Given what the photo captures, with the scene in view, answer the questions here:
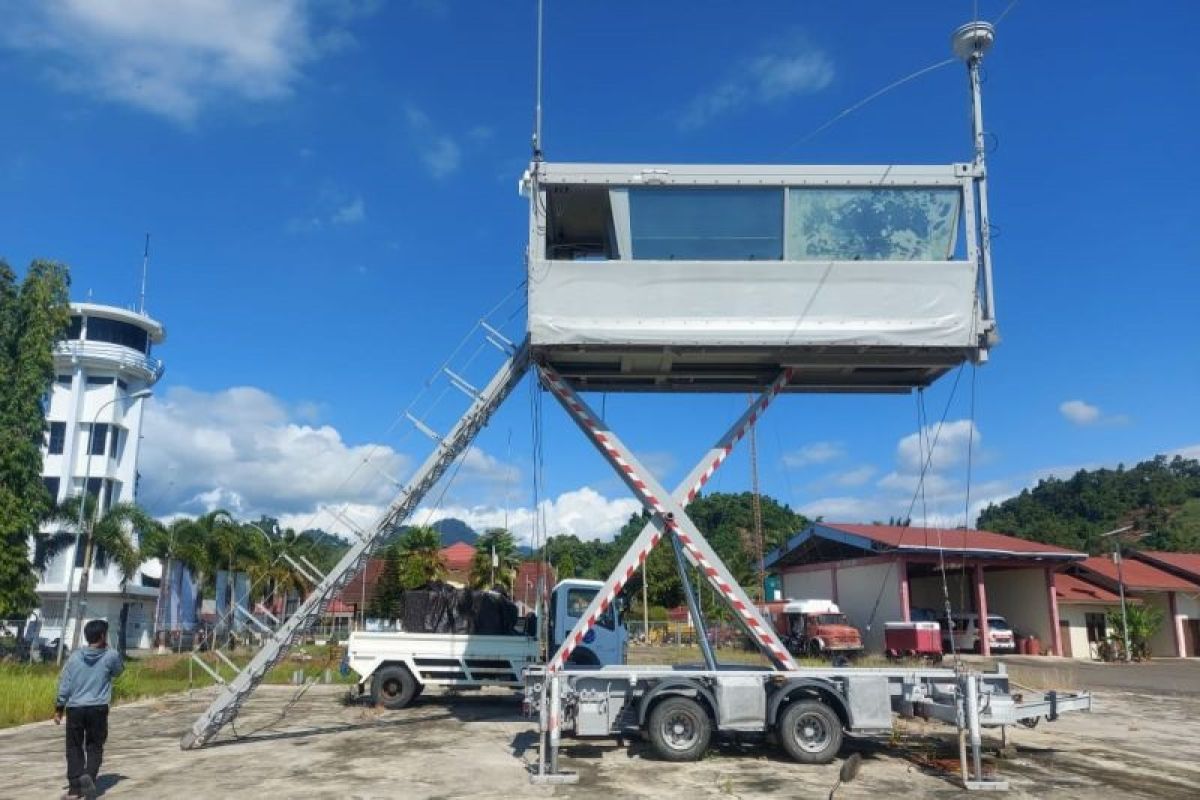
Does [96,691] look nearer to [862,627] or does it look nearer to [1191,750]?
[1191,750]

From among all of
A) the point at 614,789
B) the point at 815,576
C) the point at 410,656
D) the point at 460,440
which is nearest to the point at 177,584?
the point at 815,576

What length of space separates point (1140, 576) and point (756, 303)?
42.5 meters

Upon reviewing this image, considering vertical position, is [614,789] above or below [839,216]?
below

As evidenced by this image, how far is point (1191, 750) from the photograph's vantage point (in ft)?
43.3

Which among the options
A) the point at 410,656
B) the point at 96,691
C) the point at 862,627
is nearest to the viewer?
the point at 96,691

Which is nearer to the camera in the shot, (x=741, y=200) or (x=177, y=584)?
(x=741, y=200)

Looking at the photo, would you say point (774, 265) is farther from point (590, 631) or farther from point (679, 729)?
point (590, 631)

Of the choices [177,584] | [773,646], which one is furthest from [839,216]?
[177,584]

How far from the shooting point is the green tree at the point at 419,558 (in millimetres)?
48781

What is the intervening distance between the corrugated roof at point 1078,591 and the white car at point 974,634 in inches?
190

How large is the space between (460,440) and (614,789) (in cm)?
604

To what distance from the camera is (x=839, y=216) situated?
1305 cm

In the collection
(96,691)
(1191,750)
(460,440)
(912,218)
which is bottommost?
(1191,750)

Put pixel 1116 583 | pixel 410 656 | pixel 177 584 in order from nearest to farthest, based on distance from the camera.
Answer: pixel 410 656 < pixel 1116 583 < pixel 177 584
